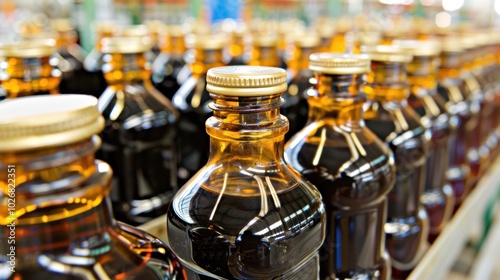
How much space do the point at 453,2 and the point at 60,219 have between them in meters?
5.53

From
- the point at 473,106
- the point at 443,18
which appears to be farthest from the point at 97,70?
the point at 443,18

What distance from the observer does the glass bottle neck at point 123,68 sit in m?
0.64

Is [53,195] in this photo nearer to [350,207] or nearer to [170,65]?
[350,207]

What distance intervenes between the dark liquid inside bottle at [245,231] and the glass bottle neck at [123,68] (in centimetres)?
29

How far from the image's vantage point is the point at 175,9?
1.98 m

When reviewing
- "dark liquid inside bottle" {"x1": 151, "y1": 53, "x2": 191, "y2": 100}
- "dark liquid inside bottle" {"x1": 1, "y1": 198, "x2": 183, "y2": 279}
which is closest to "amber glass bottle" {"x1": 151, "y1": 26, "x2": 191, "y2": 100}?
"dark liquid inside bottle" {"x1": 151, "y1": 53, "x2": 191, "y2": 100}

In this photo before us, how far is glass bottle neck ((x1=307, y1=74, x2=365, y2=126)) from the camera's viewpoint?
0.53 metres

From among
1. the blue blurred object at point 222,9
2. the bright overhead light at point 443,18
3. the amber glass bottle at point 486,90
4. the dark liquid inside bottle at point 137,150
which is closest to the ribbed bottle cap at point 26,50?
the dark liquid inside bottle at point 137,150

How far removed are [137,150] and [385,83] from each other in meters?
0.35

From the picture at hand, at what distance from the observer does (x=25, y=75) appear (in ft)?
1.86

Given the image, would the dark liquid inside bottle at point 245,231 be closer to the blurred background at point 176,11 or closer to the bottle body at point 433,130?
the bottle body at point 433,130

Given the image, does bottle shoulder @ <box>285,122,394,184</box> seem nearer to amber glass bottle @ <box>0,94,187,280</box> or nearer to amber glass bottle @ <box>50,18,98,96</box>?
amber glass bottle @ <box>0,94,187,280</box>

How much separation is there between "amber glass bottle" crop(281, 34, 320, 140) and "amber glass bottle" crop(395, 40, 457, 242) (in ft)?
0.50

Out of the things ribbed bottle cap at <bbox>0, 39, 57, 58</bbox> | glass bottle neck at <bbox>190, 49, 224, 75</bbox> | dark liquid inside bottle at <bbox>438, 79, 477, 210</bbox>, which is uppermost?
ribbed bottle cap at <bbox>0, 39, 57, 58</bbox>
